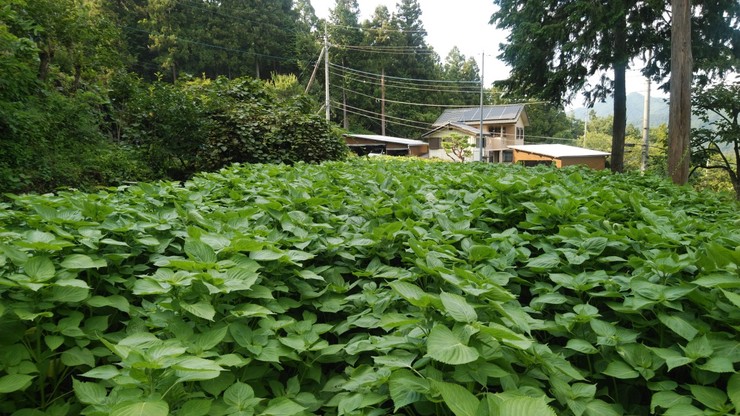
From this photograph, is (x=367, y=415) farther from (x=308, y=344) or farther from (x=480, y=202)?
(x=480, y=202)

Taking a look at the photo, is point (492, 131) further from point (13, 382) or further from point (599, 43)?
point (13, 382)

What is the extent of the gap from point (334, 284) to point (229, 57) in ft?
109

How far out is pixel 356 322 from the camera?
1266 mm

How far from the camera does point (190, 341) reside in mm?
1064

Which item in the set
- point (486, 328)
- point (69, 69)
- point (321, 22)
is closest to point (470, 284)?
point (486, 328)

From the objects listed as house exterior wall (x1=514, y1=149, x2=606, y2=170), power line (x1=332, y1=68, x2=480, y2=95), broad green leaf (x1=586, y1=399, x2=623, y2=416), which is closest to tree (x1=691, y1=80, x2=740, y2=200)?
broad green leaf (x1=586, y1=399, x2=623, y2=416)

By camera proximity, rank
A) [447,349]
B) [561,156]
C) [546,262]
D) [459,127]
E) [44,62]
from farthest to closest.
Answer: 1. [459,127]
2. [561,156]
3. [44,62]
4. [546,262]
5. [447,349]

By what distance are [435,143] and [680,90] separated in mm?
28616

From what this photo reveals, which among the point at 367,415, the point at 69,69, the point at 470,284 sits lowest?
the point at 367,415

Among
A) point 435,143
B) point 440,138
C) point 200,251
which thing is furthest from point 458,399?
point 435,143

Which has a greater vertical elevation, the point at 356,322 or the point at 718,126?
the point at 718,126

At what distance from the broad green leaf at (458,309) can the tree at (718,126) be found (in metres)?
12.3

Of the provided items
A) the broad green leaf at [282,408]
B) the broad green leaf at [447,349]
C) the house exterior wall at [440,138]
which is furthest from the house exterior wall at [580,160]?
the broad green leaf at [282,408]

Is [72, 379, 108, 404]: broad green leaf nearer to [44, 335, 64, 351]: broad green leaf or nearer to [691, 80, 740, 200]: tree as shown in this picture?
[44, 335, 64, 351]: broad green leaf
